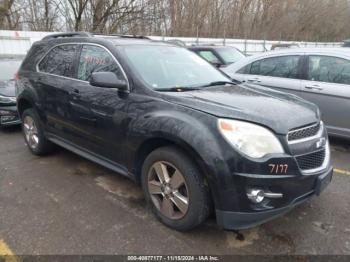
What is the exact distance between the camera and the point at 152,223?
3088 mm

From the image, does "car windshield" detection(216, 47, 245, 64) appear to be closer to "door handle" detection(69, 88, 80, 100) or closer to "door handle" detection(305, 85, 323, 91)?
"door handle" detection(305, 85, 323, 91)

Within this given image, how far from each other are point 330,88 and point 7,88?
5.79 metres

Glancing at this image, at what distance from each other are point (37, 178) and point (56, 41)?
1847 mm

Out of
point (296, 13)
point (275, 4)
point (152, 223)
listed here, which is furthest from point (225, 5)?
point (152, 223)

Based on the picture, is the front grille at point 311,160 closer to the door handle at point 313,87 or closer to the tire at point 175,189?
the tire at point 175,189

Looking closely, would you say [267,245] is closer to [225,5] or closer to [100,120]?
[100,120]

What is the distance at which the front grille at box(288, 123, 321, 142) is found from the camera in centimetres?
261

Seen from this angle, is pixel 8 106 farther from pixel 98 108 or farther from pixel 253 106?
pixel 253 106

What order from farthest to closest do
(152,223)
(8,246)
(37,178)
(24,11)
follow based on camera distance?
(24,11) → (37,178) → (152,223) → (8,246)

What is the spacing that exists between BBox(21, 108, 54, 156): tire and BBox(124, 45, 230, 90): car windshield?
79.3 inches

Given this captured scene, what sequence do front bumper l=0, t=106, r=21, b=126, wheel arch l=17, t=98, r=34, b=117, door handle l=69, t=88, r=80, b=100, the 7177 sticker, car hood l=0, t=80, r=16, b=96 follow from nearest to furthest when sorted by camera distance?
1. the 7177 sticker
2. door handle l=69, t=88, r=80, b=100
3. wheel arch l=17, t=98, r=34, b=117
4. front bumper l=0, t=106, r=21, b=126
5. car hood l=0, t=80, r=16, b=96

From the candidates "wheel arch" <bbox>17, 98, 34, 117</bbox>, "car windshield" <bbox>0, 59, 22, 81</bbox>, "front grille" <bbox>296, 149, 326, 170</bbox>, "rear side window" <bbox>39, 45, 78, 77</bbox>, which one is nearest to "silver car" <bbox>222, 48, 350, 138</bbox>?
"front grille" <bbox>296, 149, 326, 170</bbox>

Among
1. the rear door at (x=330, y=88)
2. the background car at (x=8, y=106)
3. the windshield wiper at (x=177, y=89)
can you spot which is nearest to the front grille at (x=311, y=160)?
the windshield wiper at (x=177, y=89)

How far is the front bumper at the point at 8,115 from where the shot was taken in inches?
233
